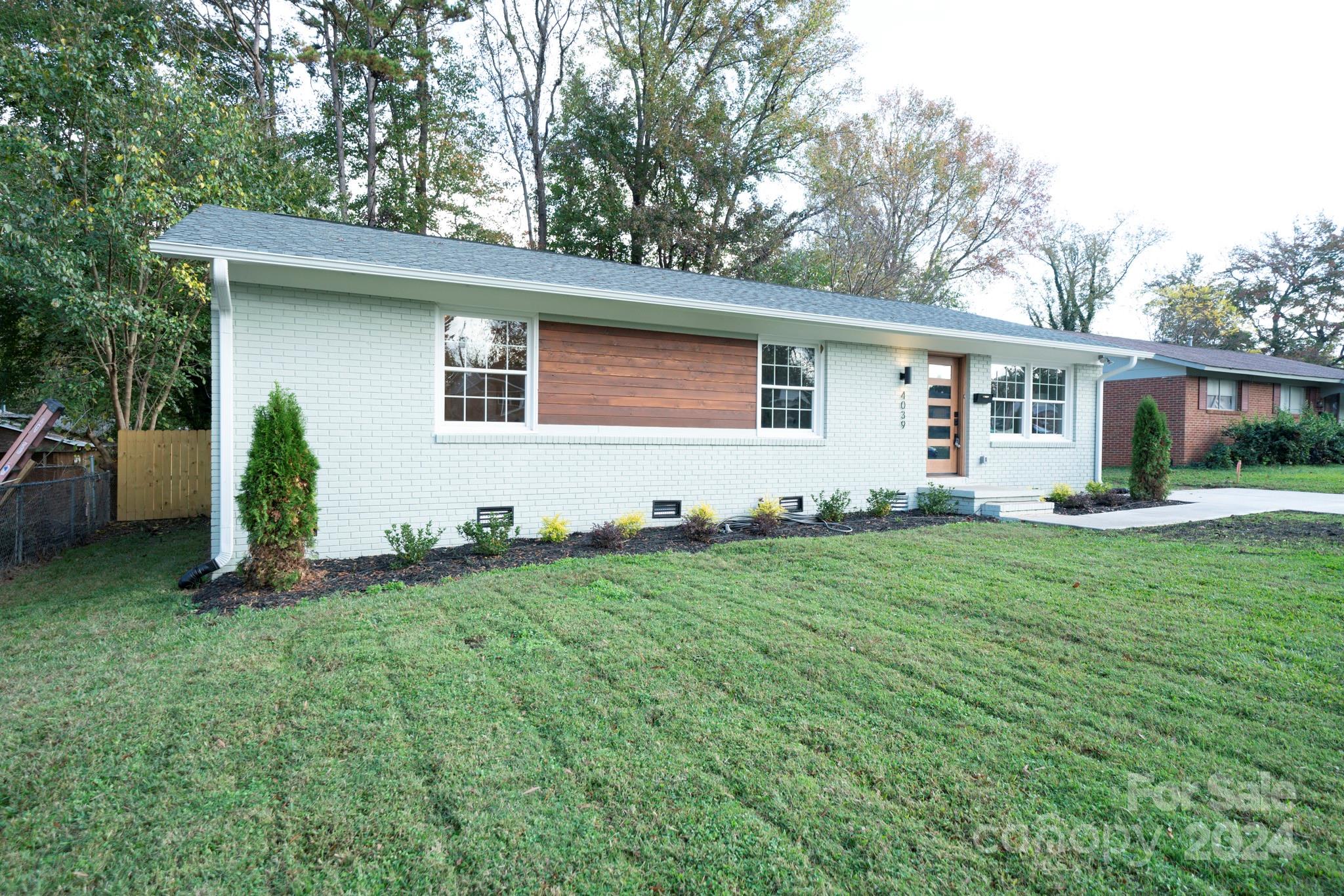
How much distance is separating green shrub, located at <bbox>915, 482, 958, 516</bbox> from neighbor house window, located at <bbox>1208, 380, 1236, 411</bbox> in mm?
15342

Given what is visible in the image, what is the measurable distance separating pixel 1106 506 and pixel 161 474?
50.3 ft

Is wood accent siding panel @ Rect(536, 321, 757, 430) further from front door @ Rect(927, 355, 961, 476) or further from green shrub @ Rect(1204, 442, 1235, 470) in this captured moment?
green shrub @ Rect(1204, 442, 1235, 470)

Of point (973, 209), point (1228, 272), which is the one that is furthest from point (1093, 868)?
point (1228, 272)

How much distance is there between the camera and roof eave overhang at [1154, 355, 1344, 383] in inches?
739

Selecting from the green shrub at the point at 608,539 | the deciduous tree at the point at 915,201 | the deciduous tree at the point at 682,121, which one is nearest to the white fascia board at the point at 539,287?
the green shrub at the point at 608,539

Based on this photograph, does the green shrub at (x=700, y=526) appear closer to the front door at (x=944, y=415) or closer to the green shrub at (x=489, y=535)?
the green shrub at (x=489, y=535)

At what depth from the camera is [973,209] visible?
2506cm

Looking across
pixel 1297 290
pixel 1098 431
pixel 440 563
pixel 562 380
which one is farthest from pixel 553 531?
pixel 1297 290

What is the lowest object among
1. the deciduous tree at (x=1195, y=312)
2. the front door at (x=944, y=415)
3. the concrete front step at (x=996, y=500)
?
the concrete front step at (x=996, y=500)

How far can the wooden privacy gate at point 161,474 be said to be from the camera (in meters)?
10.9

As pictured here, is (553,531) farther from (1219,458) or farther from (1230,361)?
(1230,361)

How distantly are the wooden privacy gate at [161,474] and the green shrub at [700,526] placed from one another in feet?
28.4

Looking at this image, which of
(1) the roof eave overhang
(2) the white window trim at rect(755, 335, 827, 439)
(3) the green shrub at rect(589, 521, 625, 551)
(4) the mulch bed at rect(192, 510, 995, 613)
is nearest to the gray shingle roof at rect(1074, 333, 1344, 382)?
(1) the roof eave overhang

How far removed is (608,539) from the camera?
705 centimetres
